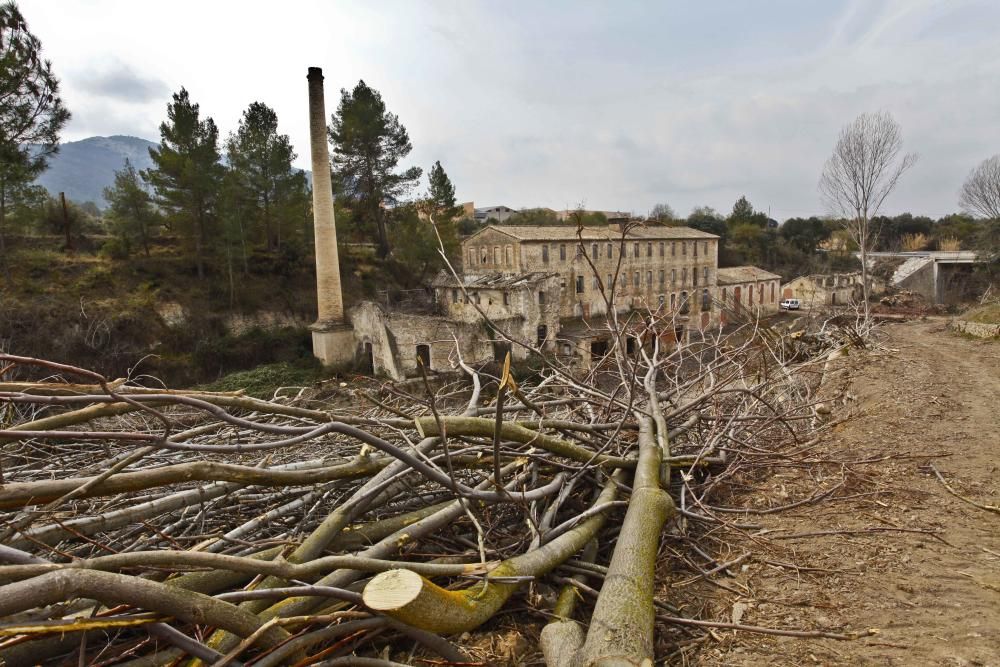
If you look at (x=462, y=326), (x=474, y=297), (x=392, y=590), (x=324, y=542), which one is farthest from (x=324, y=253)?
(x=392, y=590)

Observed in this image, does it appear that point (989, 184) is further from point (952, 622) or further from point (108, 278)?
point (108, 278)

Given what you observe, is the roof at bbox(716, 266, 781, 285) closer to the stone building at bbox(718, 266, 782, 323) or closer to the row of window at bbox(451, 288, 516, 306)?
the stone building at bbox(718, 266, 782, 323)

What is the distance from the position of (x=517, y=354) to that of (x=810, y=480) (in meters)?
15.9

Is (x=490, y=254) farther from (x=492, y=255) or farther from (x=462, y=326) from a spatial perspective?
(x=462, y=326)

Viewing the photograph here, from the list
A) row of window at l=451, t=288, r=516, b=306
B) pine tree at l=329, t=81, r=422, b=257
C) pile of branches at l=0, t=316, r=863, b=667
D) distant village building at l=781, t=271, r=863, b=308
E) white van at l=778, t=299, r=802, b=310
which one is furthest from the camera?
white van at l=778, t=299, r=802, b=310

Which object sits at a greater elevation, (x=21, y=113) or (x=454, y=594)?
(x=21, y=113)

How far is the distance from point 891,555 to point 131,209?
2762cm

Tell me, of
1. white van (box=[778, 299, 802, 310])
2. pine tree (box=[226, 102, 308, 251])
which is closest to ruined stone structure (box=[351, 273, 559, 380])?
pine tree (box=[226, 102, 308, 251])

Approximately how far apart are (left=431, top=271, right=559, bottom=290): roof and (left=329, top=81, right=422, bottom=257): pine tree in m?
4.99

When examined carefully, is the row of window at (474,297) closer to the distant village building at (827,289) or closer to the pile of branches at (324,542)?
the pile of branches at (324,542)

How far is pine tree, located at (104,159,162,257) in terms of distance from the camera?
22781 mm

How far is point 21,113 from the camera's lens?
18375 millimetres

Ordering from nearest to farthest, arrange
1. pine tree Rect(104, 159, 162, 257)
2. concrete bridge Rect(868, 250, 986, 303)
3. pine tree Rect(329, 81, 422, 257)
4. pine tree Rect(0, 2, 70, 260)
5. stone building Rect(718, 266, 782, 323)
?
pine tree Rect(0, 2, 70, 260), pine tree Rect(104, 159, 162, 257), pine tree Rect(329, 81, 422, 257), concrete bridge Rect(868, 250, 986, 303), stone building Rect(718, 266, 782, 323)

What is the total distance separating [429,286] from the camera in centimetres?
2889
